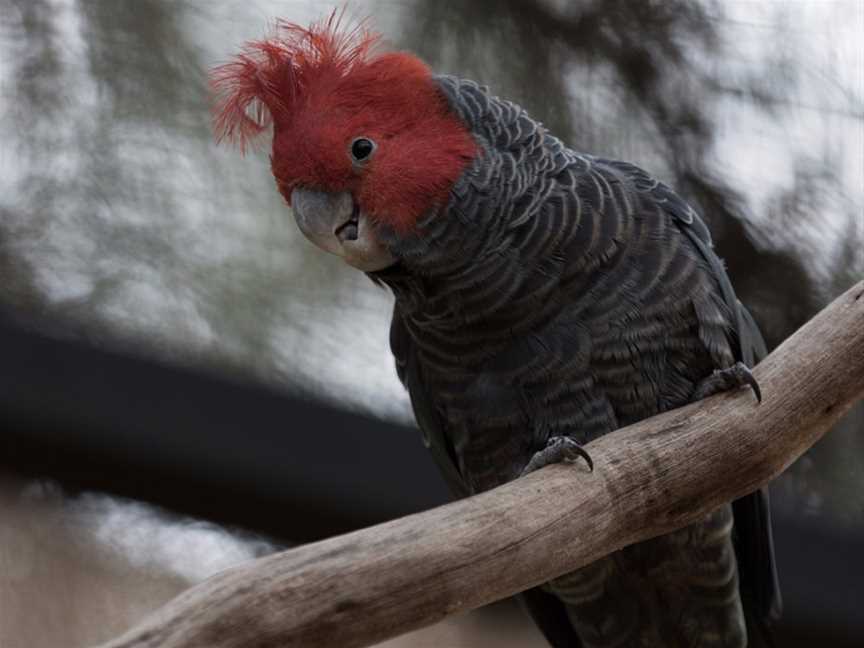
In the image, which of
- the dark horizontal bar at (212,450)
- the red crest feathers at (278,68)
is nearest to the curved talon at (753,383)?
the red crest feathers at (278,68)

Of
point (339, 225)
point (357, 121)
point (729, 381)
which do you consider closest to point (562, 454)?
point (729, 381)

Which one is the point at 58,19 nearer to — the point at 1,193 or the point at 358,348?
the point at 1,193

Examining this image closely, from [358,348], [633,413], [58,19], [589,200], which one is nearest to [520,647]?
[358,348]

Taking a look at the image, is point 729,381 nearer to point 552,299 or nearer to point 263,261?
point 552,299

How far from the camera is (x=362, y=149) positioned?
268 cm

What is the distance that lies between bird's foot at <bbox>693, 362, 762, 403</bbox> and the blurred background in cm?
113

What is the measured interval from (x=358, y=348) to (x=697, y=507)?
5.49 ft

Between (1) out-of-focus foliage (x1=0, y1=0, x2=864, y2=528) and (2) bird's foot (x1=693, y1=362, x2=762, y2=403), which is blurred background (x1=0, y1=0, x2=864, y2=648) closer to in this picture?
(1) out-of-focus foliage (x1=0, y1=0, x2=864, y2=528)

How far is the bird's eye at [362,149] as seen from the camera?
2670mm

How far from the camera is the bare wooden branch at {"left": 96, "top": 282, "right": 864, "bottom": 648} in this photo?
1.73 meters

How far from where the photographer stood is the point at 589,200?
2.83 m

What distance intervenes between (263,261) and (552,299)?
1377mm

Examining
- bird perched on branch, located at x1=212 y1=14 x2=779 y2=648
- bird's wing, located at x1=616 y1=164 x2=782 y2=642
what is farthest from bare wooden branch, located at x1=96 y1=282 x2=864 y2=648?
bird's wing, located at x1=616 y1=164 x2=782 y2=642

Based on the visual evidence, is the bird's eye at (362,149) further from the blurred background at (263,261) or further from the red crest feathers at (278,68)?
the blurred background at (263,261)
